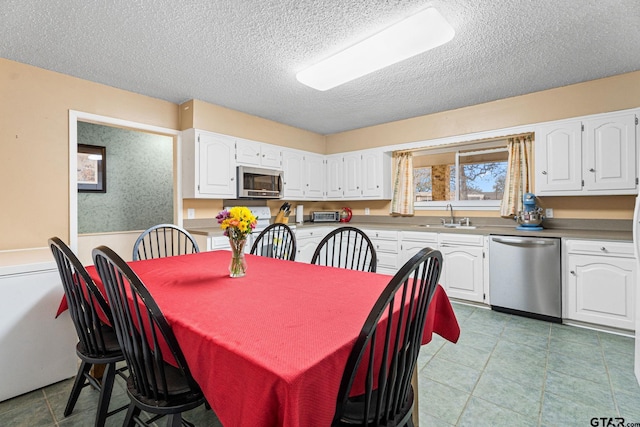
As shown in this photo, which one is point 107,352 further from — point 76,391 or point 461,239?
point 461,239

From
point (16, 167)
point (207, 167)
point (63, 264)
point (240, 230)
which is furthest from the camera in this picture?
point (207, 167)

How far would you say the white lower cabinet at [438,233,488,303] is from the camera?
3330 millimetres

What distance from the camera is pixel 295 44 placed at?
2311mm

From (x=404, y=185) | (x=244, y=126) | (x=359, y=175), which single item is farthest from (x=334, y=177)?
(x=244, y=126)

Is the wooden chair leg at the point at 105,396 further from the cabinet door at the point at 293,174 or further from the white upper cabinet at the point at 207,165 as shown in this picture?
the cabinet door at the point at 293,174

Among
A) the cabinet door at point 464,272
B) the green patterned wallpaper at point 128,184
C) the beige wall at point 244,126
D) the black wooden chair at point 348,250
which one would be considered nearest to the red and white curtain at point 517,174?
the cabinet door at point 464,272

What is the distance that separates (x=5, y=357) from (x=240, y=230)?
165 cm

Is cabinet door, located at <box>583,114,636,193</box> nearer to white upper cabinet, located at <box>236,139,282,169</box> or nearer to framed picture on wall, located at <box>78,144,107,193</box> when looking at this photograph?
white upper cabinet, located at <box>236,139,282,169</box>

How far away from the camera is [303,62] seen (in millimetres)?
2605

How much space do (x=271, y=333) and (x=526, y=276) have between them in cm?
297

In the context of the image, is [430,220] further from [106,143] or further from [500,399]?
[106,143]

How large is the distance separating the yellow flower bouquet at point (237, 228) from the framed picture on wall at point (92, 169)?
349 cm

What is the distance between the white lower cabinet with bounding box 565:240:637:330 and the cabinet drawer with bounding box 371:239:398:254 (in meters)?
1.72

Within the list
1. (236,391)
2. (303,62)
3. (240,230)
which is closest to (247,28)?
(303,62)
